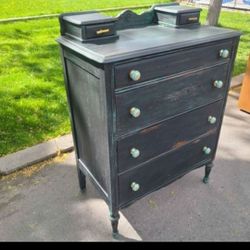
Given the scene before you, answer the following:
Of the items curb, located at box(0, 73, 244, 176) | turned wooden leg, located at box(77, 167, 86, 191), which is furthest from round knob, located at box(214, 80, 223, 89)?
curb, located at box(0, 73, 244, 176)

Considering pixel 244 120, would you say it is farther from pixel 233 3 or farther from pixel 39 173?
pixel 233 3

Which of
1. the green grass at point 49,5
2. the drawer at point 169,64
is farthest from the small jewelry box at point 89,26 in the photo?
the green grass at point 49,5

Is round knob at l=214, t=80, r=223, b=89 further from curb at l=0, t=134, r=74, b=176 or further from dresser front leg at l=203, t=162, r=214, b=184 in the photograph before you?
curb at l=0, t=134, r=74, b=176

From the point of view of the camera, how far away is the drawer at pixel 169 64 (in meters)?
1.61

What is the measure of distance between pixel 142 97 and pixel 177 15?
74cm

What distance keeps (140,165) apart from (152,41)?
0.86m

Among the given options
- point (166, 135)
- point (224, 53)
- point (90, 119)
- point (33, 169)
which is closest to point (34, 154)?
point (33, 169)

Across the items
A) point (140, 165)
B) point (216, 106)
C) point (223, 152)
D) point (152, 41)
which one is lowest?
point (223, 152)

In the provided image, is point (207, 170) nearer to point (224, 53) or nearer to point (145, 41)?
point (224, 53)

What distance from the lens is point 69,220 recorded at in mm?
2381

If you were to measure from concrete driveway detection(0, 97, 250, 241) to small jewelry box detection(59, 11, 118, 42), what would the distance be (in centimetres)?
145

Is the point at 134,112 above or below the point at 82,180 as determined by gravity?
above

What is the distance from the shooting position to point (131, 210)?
249cm
